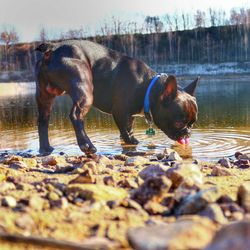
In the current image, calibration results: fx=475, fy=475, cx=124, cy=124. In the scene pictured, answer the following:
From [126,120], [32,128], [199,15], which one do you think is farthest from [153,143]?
[199,15]

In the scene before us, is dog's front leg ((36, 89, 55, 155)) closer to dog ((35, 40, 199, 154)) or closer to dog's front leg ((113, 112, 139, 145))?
dog ((35, 40, 199, 154))

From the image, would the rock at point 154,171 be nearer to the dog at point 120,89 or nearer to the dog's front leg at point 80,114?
the dog's front leg at point 80,114

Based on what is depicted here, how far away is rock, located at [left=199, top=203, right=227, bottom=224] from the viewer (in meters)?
2.10

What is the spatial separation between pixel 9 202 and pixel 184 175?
110 cm

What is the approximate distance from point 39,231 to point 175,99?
494 cm

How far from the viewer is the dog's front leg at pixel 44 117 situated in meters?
6.85

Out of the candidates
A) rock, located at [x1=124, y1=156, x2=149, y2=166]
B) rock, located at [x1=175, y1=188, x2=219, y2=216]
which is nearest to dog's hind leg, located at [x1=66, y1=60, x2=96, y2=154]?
rock, located at [x1=124, y1=156, x2=149, y2=166]

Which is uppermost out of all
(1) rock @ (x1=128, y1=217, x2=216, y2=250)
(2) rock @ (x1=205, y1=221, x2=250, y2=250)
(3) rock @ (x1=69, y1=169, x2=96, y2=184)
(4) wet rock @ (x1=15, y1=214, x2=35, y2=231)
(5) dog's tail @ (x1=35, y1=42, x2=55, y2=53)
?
(5) dog's tail @ (x1=35, y1=42, x2=55, y2=53)

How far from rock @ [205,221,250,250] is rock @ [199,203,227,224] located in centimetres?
53

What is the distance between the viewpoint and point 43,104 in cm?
696

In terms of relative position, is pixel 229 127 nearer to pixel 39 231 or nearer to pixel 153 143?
pixel 153 143

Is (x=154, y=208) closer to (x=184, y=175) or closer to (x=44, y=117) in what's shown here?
(x=184, y=175)

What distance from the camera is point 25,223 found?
2.10m

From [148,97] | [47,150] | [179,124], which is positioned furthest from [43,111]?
[179,124]
